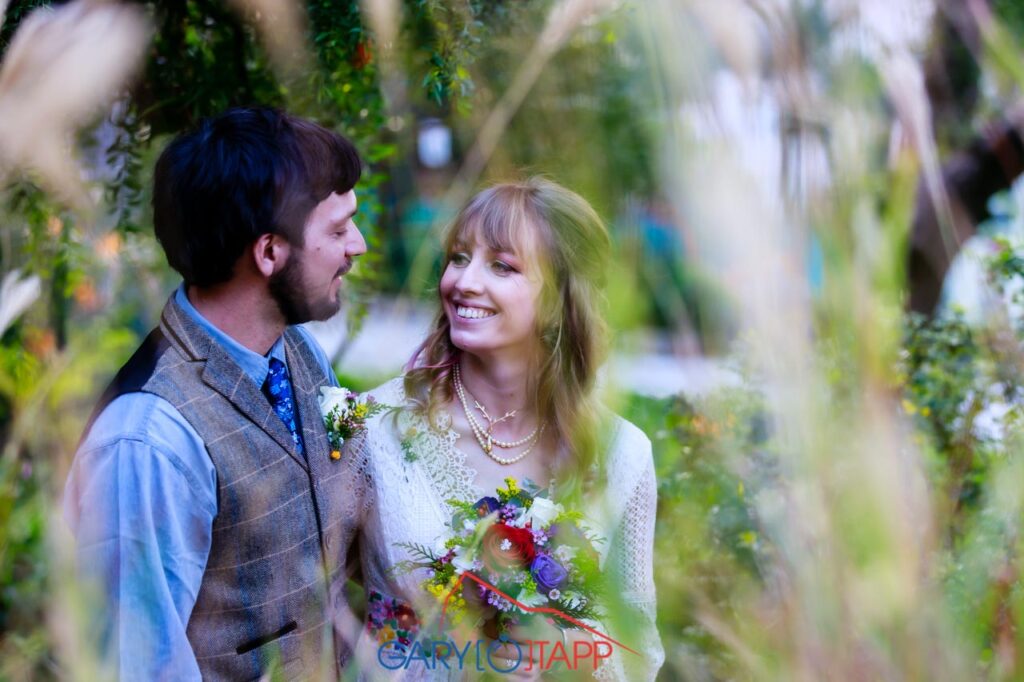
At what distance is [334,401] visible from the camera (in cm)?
206

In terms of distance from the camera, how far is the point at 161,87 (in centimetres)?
245

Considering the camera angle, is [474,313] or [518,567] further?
[474,313]

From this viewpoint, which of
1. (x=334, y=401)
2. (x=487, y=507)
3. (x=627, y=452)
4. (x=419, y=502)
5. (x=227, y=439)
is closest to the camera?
(x=227, y=439)

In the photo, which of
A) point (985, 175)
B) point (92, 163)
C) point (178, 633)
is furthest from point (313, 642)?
point (985, 175)

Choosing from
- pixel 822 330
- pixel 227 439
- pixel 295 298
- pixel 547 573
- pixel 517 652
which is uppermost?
pixel 822 330

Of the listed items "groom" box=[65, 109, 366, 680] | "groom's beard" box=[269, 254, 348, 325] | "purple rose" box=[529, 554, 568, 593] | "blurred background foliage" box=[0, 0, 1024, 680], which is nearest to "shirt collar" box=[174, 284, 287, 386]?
"groom" box=[65, 109, 366, 680]

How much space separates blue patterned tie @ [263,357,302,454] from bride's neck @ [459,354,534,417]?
20.8 inches

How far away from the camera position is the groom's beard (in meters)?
1.86

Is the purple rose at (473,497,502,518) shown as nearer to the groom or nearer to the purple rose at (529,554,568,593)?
the purple rose at (529,554,568,593)

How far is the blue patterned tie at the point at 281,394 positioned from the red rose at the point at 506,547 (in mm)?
452

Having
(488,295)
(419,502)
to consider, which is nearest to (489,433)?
(419,502)

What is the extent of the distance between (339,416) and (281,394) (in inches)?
5.8

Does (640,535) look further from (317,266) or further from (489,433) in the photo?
(317,266)

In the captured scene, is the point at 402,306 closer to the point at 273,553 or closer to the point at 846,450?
the point at 273,553
